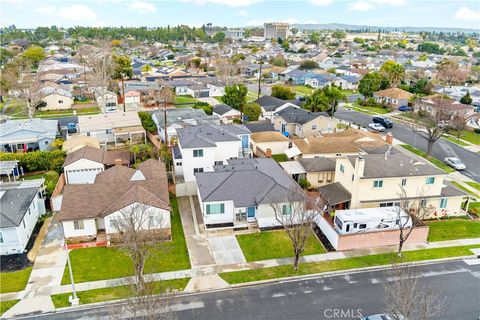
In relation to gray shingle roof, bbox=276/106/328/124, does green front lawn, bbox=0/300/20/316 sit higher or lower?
lower

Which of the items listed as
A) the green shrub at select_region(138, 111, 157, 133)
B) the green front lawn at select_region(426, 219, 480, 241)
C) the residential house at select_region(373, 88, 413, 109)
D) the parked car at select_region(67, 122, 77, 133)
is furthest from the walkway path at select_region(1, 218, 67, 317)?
the residential house at select_region(373, 88, 413, 109)

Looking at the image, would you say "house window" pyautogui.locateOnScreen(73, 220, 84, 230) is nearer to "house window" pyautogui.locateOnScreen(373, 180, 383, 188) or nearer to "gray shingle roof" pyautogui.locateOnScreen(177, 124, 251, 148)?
"gray shingle roof" pyautogui.locateOnScreen(177, 124, 251, 148)

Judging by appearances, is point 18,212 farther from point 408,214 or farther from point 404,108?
point 404,108

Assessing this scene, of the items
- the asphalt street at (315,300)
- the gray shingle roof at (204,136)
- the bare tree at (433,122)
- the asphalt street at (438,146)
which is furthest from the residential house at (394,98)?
the asphalt street at (315,300)

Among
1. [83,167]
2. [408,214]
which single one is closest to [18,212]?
[83,167]

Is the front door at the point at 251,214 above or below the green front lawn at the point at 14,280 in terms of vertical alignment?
above

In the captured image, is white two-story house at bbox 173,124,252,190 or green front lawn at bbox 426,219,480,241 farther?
white two-story house at bbox 173,124,252,190

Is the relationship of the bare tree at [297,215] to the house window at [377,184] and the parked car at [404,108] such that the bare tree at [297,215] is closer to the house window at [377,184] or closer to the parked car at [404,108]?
the house window at [377,184]
